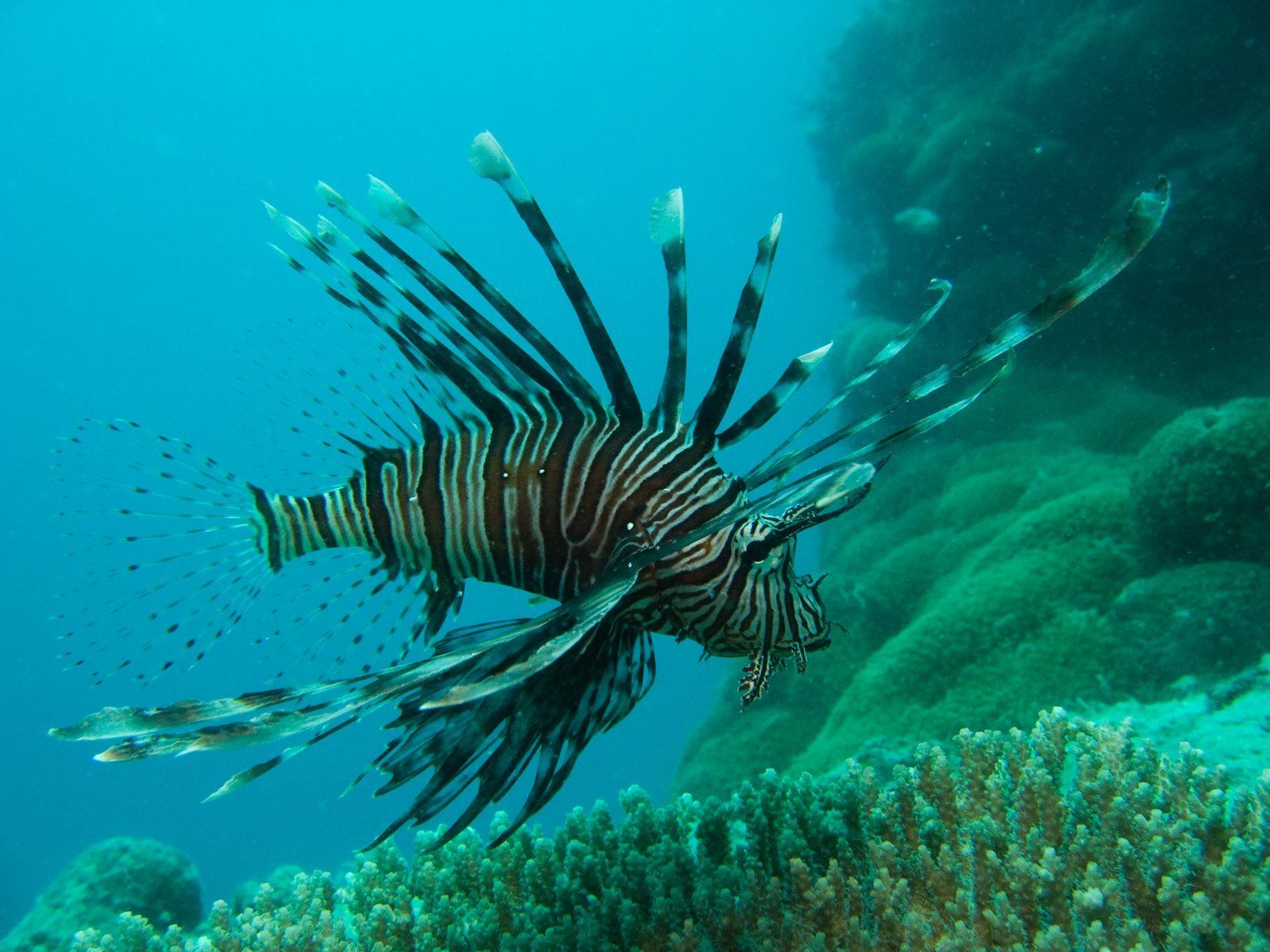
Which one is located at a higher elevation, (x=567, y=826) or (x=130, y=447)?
(x=130, y=447)

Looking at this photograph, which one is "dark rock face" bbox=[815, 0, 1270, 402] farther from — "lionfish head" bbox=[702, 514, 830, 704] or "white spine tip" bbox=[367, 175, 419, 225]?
"white spine tip" bbox=[367, 175, 419, 225]

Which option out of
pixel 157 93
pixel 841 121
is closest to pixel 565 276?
pixel 841 121

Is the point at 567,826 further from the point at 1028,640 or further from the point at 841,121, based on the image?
the point at 841,121

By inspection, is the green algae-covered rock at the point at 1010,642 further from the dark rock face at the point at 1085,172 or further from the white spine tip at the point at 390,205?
the white spine tip at the point at 390,205

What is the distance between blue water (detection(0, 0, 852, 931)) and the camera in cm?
5944

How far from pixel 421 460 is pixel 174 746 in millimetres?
1239

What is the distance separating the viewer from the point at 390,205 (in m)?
1.98

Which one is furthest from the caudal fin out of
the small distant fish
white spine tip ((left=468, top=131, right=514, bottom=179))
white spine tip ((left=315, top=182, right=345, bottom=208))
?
the small distant fish

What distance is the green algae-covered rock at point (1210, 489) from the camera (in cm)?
481

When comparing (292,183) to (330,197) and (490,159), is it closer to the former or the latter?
(330,197)

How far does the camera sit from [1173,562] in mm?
5152

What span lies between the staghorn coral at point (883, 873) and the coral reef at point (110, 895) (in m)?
4.74

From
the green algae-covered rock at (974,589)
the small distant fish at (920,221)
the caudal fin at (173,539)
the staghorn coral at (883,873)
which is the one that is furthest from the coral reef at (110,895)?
the small distant fish at (920,221)

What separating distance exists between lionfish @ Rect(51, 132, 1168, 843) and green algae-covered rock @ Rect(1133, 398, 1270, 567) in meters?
4.30
